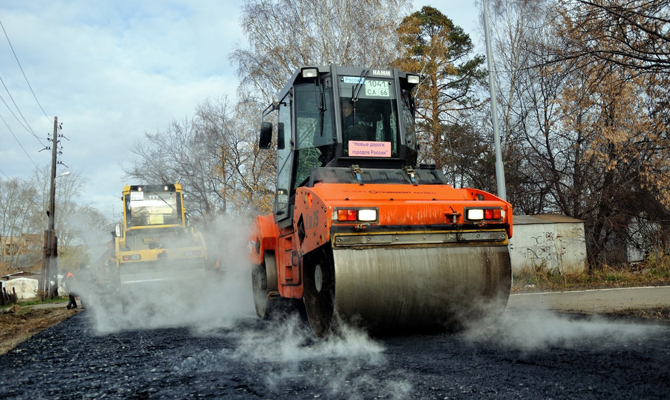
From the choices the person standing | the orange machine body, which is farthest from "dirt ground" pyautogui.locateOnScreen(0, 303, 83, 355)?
the orange machine body

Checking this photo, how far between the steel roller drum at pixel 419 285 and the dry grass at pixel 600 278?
8.22m

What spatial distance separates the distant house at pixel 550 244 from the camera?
54.4 ft

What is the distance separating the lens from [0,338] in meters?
9.48

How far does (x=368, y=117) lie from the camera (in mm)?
6820

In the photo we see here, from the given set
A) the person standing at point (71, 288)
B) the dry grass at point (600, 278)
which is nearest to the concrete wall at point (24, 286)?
the person standing at point (71, 288)

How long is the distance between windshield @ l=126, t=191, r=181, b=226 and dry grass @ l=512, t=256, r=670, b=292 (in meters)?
8.97

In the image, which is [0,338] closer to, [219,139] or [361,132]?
[361,132]

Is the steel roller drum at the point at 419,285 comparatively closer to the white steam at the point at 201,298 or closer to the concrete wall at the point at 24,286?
the white steam at the point at 201,298

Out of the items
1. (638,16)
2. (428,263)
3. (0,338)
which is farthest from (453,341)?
(0,338)

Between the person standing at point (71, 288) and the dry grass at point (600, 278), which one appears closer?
the dry grass at point (600, 278)

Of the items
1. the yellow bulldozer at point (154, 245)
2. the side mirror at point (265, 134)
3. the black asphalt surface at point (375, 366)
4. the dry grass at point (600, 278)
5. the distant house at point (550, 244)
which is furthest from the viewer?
the distant house at point (550, 244)

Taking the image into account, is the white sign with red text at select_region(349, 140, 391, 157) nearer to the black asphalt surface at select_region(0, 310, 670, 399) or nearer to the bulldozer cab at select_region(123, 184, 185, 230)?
the black asphalt surface at select_region(0, 310, 670, 399)

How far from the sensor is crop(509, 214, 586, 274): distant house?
16594 mm

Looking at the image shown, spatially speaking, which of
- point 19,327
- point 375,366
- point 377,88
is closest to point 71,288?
point 19,327
